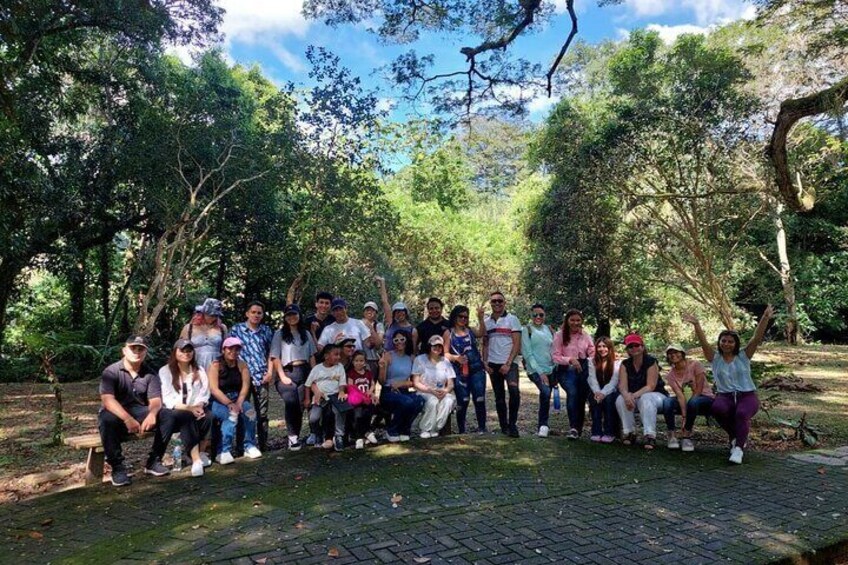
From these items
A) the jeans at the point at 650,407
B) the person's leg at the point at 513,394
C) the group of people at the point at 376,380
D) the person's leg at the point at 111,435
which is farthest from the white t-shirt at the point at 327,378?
the jeans at the point at 650,407

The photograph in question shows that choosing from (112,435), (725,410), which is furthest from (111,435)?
(725,410)

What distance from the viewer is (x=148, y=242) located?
1597 cm

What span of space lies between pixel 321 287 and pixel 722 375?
40.0ft

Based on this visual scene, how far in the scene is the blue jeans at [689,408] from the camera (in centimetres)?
568

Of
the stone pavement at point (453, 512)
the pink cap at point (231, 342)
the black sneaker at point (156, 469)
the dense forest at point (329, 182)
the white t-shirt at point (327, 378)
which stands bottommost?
the stone pavement at point (453, 512)

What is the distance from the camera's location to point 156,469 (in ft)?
16.6

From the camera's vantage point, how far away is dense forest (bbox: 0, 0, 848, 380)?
10844mm

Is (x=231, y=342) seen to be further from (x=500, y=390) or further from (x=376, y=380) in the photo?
(x=500, y=390)

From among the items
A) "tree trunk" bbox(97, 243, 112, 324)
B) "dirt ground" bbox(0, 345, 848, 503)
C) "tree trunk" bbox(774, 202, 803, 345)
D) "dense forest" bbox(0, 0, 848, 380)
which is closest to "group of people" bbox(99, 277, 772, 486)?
"dirt ground" bbox(0, 345, 848, 503)

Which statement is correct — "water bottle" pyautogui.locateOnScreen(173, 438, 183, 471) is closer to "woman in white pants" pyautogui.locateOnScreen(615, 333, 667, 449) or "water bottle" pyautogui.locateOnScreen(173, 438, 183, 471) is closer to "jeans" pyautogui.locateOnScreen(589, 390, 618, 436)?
"jeans" pyautogui.locateOnScreen(589, 390, 618, 436)

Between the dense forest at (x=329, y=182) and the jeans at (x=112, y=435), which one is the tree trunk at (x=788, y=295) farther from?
the jeans at (x=112, y=435)

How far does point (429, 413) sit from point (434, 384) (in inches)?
12.3

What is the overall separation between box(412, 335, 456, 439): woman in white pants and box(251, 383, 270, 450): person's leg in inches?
59.6

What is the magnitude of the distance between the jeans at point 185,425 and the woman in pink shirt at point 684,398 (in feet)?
14.4
